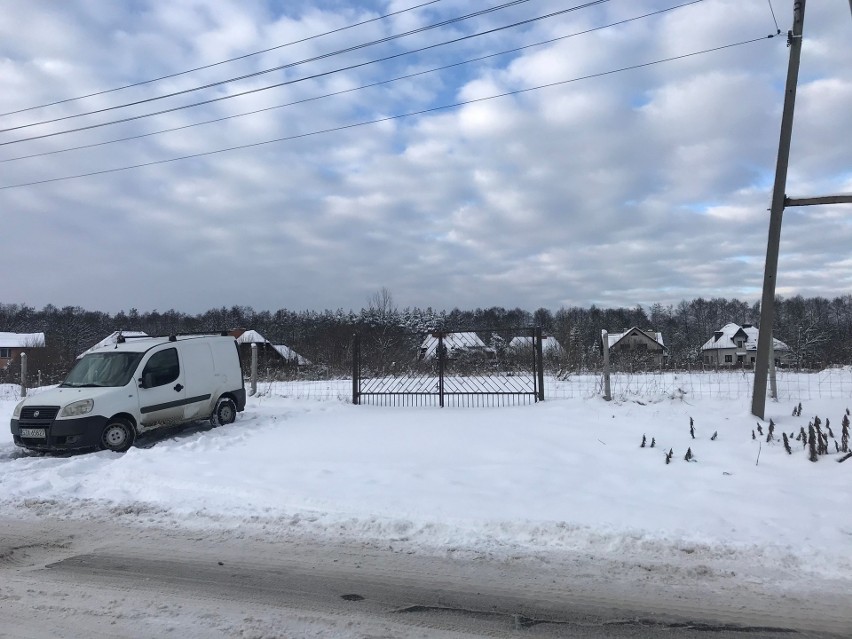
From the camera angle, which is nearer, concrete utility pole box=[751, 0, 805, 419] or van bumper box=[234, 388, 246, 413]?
concrete utility pole box=[751, 0, 805, 419]

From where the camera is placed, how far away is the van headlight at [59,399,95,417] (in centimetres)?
962

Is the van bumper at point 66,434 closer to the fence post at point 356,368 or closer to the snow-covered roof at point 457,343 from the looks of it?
the fence post at point 356,368

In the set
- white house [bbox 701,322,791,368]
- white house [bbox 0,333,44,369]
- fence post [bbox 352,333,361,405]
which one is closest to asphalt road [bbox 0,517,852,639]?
fence post [bbox 352,333,361,405]

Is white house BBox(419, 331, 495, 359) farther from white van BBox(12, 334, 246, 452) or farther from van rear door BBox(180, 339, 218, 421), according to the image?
van rear door BBox(180, 339, 218, 421)

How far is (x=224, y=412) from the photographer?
501 inches

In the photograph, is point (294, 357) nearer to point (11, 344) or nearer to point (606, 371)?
point (606, 371)

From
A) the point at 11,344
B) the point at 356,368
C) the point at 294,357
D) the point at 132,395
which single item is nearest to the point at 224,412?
the point at 132,395

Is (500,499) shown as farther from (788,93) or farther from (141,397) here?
(788,93)

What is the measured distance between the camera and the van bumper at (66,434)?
9.54 metres

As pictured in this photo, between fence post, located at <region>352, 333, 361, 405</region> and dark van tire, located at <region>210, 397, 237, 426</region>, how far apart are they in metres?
3.31

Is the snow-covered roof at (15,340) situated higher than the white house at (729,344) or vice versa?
the snow-covered roof at (15,340)

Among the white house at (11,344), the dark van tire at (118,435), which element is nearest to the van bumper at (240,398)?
the dark van tire at (118,435)

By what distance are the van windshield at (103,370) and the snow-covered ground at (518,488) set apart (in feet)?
4.71

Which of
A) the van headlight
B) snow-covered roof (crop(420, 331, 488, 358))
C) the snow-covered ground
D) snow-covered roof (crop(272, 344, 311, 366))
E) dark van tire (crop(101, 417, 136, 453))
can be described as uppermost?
snow-covered roof (crop(420, 331, 488, 358))
